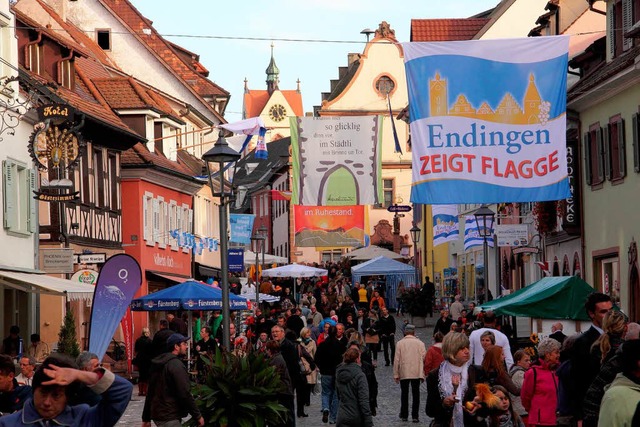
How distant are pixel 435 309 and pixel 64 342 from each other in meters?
35.0

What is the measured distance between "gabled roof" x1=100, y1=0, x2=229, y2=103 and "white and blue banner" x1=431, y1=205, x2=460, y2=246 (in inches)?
601

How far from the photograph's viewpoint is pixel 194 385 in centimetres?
1652

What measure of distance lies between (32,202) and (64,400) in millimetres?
26475

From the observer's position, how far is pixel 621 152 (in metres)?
31.1

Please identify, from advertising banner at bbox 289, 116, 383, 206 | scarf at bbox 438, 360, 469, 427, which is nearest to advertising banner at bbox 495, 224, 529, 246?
advertising banner at bbox 289, 116, 383, 206

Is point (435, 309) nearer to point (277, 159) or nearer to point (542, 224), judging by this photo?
point (542, 224)

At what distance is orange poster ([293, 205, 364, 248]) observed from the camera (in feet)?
143

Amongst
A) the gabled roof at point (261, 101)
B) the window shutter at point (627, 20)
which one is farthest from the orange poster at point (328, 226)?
the gabled roof at point (261, 101)

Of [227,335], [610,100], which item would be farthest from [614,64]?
[227,335]

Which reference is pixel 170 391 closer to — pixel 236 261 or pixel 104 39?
pixel 236 261

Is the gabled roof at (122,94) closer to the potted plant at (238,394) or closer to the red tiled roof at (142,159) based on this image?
the red tiled roof at (142,159)

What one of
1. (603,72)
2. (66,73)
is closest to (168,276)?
(66,73)

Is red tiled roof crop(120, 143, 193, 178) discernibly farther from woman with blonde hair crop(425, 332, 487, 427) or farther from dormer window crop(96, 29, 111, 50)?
woman with blonde hair crop(425, 332, 487, 427)

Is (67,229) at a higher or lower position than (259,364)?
higher
